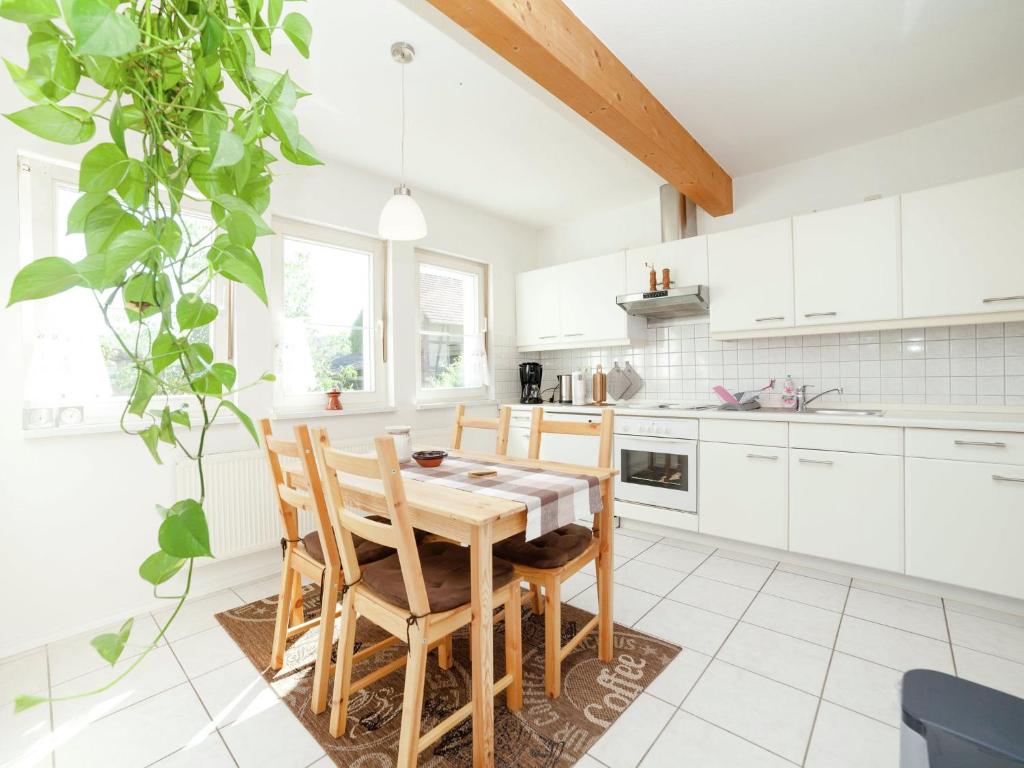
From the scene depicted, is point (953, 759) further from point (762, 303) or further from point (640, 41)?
point (762, 303)

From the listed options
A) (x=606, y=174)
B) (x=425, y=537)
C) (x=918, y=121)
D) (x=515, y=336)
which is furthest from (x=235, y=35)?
(x=515, y=336)

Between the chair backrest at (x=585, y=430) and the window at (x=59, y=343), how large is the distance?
1532 mm

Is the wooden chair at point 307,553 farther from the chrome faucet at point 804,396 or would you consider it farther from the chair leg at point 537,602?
the chrome faucet at point 804,396

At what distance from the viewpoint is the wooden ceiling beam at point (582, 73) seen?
5.62 ft

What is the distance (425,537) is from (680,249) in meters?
2.59

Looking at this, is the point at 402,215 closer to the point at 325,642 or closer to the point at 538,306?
the point at 325,642

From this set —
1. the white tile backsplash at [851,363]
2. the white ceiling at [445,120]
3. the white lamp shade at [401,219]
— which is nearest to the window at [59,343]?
the white lamp shade at [401,219]

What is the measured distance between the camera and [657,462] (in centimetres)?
331

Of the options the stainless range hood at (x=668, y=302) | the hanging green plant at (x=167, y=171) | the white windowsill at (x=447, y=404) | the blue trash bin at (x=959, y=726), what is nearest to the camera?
the hanging green plant at (x=167, y=171)

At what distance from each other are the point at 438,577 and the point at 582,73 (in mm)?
1997

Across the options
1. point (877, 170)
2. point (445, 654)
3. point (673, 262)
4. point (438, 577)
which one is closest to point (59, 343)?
point (438, 577)

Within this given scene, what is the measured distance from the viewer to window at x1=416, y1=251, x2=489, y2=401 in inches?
152

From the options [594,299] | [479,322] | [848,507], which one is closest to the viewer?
[848,507]

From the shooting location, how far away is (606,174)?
3.48 m
